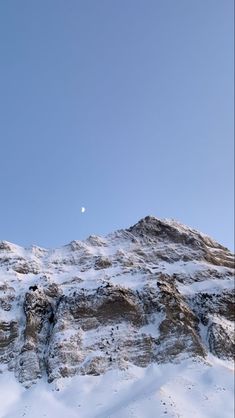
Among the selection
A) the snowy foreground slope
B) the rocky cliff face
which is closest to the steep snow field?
the snowy foreground slope

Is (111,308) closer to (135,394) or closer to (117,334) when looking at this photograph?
(117,334)

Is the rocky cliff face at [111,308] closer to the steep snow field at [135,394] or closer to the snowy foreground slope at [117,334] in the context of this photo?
the snowy foreground slope at [117,334]

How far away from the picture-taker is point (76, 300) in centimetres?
8244

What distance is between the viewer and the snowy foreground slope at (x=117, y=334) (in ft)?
199

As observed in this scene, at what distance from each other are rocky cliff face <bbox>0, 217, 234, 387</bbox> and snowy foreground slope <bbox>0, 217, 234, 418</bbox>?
18 cm

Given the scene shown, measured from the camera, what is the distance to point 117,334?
75188 mm

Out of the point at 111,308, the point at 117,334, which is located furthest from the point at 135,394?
the point at 111,308

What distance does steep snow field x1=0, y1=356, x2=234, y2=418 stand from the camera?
186 ft

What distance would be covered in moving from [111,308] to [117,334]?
20.1 feet

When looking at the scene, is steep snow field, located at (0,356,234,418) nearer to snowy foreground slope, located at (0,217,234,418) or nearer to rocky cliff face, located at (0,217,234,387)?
snowy foreground slope, located at (0,217,234,418)

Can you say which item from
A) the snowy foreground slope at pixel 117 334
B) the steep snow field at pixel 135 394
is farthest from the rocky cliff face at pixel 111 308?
the steep snow field at pixel 135 394

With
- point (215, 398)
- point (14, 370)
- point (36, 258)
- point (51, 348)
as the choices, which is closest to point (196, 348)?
point (215, 398)

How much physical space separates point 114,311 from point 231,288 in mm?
24077

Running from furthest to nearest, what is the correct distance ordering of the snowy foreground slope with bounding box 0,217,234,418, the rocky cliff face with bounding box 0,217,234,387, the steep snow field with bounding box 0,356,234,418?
1. the rocky cliff face with bounding box 0,217,234,387
2. the snowy foreground slope with bounding box 0,217,234,418
3. the steep snow field with bounding box 0,356,234,418
